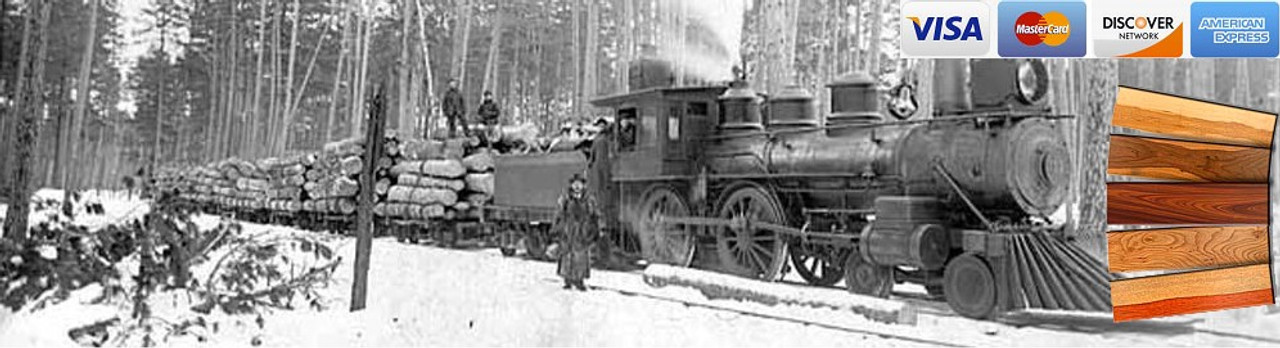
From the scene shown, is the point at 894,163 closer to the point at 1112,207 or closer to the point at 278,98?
the point at 1112,207

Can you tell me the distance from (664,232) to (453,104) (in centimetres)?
184

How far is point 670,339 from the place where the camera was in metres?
2.85

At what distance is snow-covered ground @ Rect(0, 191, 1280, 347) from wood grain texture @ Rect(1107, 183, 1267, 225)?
1.34m

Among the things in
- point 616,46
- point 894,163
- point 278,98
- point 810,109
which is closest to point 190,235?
point 278,98

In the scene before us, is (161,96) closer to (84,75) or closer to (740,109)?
(84,75)

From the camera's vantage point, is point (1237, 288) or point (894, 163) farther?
point (894, 163)

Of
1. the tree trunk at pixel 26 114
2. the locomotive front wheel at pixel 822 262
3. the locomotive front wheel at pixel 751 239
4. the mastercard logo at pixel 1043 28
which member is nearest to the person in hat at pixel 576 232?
the locomotive front wheel at pixel 751 239

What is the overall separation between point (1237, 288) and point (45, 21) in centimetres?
326

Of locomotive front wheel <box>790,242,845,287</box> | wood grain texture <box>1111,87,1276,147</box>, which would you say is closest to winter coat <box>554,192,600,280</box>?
locomotive front wheel <box>790,242,845,287</box>

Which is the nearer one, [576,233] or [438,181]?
[576,233]

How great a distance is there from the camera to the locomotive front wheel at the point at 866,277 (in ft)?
12.5

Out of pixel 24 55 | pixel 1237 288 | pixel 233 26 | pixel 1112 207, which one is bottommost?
pixel 1237 288

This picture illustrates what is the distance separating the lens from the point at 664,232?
496 cm

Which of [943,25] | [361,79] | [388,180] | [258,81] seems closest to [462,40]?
[388,180]
